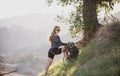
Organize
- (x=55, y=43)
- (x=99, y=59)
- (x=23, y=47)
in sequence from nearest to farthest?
(x=99, y=59) < (x=55, y=43) < (x=23, y=47)

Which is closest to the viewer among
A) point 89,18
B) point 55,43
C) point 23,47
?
point 55,43

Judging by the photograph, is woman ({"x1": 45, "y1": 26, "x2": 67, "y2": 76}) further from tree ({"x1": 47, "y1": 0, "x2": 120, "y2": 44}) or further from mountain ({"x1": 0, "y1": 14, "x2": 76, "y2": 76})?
mountain ({"x1": 0, "y1": 14, "x2": 76, "y2": 76})

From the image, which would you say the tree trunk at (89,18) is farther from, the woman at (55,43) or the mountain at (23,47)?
the mountain at (23,47)

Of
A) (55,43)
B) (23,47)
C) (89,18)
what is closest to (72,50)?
(55,43)

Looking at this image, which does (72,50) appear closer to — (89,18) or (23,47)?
(89,18)

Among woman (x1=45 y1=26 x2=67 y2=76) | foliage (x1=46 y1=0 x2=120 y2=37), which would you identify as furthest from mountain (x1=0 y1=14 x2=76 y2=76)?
woman (x1=45 y1=26 x2=67 y2=76)

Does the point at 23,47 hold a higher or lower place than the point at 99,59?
lower

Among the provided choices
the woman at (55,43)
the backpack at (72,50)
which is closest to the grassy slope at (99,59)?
the backpack at (72,50)

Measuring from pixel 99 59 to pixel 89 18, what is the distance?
19.3 ft

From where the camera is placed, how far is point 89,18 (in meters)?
23.6

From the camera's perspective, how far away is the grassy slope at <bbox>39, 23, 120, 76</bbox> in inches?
656

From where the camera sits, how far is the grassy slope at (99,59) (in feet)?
54.6

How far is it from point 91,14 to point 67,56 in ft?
14.9

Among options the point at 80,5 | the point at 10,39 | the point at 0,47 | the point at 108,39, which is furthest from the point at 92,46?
the point at 10,39
